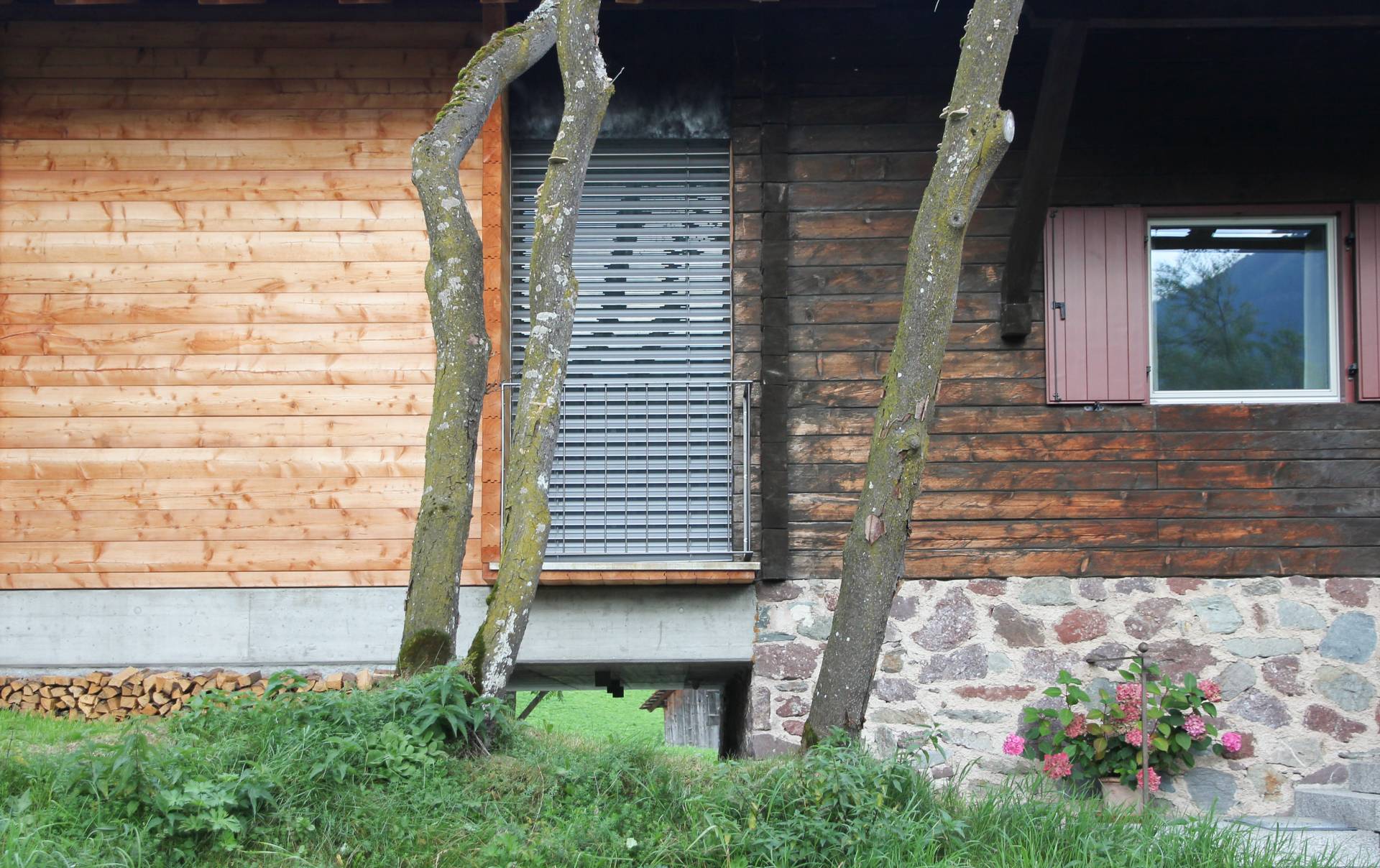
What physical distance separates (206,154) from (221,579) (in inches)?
93.8

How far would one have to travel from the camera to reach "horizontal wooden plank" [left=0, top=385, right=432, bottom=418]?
251 inches

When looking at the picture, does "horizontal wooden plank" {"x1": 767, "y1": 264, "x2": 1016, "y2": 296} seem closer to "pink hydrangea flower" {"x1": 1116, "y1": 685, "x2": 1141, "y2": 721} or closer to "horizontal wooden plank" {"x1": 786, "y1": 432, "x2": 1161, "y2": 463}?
"horizontal wooden plank" {"x1": 786, "y1": 432, "x2": 1161, "y2": 463}

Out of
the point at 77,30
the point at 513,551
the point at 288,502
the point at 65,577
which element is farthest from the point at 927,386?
the point at 77,30

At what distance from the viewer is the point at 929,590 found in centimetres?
640

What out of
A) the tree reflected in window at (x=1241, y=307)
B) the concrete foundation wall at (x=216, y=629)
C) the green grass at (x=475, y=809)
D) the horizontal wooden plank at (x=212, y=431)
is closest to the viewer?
the green grass at (x=475, y=809)

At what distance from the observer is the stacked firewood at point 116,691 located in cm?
612

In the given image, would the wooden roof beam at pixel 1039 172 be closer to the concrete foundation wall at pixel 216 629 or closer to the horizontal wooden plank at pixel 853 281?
the horizontal wooden plank at pixel 853 281

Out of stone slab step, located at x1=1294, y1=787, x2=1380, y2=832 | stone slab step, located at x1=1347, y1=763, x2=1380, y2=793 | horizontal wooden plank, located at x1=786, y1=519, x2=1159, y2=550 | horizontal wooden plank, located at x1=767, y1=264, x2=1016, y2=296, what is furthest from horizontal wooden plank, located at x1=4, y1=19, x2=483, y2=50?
stone slab step, located at x1=1347, y1=763, x2=1380, y2=793

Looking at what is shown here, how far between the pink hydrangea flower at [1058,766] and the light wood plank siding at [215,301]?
316 centimetres

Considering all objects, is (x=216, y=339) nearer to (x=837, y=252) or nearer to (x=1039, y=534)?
(x=837, y=252)

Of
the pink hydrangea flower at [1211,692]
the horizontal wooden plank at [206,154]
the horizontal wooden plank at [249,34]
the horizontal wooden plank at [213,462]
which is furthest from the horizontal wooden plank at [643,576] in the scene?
the horizontal wooden plank at [249,34]

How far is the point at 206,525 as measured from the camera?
636cm

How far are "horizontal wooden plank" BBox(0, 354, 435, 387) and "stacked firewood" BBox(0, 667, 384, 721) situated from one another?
5.21ft

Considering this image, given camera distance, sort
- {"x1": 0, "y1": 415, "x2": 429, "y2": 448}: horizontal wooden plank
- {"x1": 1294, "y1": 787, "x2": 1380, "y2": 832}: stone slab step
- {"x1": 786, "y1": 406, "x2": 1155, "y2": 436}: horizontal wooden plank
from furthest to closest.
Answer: {"x1": 786, "y1": 406, "x2": 1155, "y2": 436}: horizontal wooden plank < {"x1": 0, "y1": 415, "x2": 429, "y2": 448}: horizontal wooden plank < {"x1": 1294, "y1": 787, "x2": 1380, "y2": 832}: stone slab step
